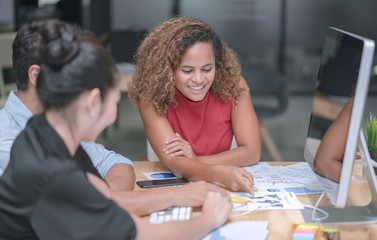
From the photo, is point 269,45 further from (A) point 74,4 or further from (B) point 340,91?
(B) point 340,91

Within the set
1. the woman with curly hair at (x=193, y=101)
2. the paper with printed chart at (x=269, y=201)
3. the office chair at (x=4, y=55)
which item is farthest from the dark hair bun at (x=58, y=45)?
the office chair at (x=4, y=55)

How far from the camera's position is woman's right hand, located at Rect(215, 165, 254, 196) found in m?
1.88

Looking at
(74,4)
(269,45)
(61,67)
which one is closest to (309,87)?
(269,45)

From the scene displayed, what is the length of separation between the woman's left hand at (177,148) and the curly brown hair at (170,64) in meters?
0.16

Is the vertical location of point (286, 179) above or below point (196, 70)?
below

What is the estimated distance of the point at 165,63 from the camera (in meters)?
2.34

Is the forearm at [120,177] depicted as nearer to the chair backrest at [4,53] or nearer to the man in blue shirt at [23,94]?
the man in blue shirt at [23,94]

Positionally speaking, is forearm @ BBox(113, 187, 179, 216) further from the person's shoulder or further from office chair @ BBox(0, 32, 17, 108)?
office chair @ BBox(0, 32, 17, 108)

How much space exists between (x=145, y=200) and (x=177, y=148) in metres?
0.56

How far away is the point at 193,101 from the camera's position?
8.17ft

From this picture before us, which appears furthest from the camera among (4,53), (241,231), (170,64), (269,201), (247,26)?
(247,26)

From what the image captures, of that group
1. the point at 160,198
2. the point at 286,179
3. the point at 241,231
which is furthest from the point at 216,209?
the point at 286,179

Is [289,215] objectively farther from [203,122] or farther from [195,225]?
[203,122]

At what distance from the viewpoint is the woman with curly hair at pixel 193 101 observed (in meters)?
2.26
